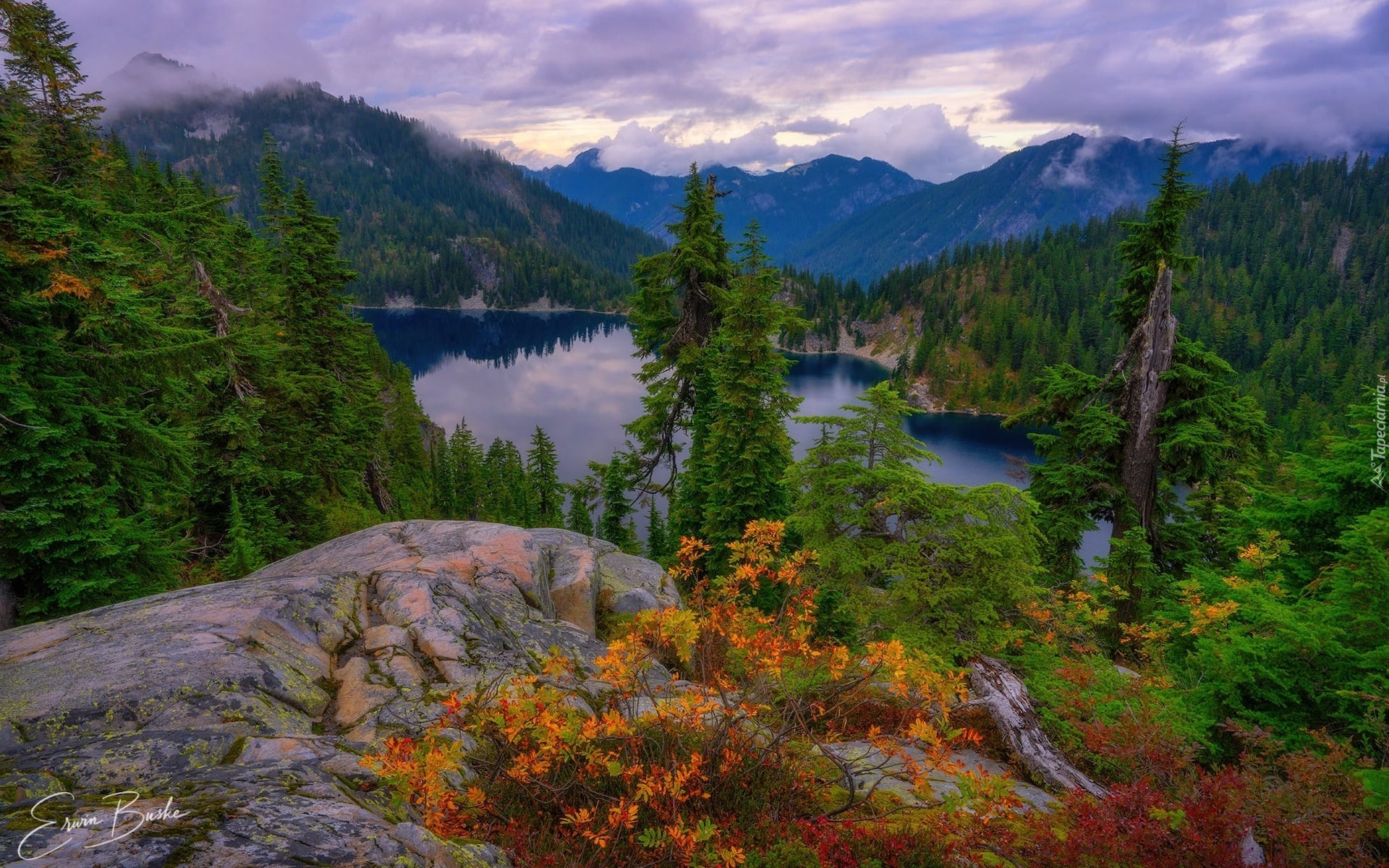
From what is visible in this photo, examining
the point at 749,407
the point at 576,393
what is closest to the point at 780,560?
the point at 749,407

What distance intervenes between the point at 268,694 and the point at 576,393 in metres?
94.7

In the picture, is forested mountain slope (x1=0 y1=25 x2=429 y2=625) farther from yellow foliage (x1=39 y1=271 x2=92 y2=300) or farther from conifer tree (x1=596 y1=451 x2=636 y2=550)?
conifer tree (x1=596 y1=451 x2=636 y2=550)

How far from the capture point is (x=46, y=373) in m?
10.9

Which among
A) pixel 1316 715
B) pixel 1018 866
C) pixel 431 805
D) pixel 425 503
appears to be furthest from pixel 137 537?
pixel 425 503

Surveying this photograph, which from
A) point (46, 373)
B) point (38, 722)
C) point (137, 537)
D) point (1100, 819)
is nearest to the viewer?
point (1100, 819)

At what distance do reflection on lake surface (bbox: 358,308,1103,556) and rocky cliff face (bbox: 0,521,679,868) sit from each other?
2889cm

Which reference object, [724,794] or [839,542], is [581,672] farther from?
[839,542]

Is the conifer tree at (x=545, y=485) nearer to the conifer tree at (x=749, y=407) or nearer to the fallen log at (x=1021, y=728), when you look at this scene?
the conifer tree at (x=749, y=407)

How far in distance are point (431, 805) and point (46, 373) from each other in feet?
39.1

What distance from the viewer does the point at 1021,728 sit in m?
9.60

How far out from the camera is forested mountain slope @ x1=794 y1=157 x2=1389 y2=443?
128 m

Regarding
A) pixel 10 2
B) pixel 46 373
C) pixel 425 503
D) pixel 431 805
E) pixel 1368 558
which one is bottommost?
pixel 425 503
